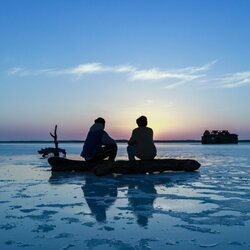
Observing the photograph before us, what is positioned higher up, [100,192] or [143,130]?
[143,130]

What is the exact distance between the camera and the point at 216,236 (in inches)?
175

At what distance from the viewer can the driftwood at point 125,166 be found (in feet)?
40.6

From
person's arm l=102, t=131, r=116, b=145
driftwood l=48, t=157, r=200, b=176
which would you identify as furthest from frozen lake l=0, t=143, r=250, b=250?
person's arm l=102, t=131, r=116, b=145

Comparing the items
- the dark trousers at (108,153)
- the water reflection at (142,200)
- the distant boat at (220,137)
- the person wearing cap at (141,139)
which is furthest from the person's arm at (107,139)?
the distant boat at (220,137)

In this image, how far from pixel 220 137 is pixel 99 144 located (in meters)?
115

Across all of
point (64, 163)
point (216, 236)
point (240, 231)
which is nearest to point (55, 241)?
point (216, 236)

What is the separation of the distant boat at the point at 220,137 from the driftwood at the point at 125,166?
11295cm

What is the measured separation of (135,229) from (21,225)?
5.16ft

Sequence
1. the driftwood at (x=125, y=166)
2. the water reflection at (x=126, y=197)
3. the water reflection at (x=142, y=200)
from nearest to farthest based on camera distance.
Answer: the water reflection at (x=142, y=200) → the water reflection at (x=126, y=197) → the driftwood at (x=125, y=166)

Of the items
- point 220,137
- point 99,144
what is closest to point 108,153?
point 99,144

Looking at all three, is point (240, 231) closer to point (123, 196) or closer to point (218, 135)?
point (123, 196)

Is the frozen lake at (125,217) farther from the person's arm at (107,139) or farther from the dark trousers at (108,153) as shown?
the dark trousers at (108,153)

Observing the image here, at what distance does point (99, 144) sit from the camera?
1284 cm

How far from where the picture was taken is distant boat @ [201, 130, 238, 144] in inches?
4843
